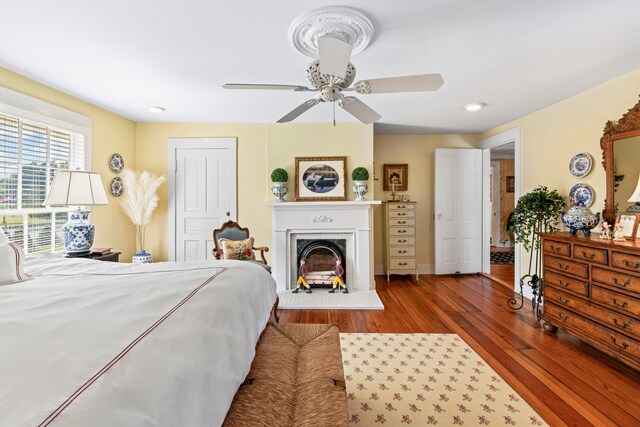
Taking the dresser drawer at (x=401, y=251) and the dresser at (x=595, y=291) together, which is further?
the dresser drawer at (x=401, y=251)

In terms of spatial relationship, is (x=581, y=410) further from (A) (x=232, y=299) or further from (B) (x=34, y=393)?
(B) (x=34, y=393)

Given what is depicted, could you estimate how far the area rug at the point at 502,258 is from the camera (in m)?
5.49

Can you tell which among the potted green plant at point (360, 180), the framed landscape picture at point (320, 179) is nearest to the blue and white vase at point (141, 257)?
the framed landscape picture at point (320, 179)

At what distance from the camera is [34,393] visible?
0.58 m

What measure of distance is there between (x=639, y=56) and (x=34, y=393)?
374 centimetres

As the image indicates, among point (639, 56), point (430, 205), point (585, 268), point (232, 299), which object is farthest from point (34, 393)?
point (430, 205)

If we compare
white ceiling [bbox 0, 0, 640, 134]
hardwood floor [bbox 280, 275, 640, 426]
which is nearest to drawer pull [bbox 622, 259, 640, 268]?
hardwood floor [bbox 280, 275, 640, 426]

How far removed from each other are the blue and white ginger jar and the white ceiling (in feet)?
3.92

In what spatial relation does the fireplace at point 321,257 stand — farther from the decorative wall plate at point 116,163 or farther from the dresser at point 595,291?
the decorative wall plate at point 116,163

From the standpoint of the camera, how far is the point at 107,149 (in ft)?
11.0

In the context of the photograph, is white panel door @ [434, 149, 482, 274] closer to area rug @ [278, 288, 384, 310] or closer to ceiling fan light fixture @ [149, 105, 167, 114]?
area rug @ [278, 288, 384, 310]

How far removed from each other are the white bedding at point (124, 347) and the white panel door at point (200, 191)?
8.10ft

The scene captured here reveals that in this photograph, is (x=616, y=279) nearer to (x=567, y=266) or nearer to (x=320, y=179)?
(x=567, y=266)

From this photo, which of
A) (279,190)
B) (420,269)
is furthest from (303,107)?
(420,269)
